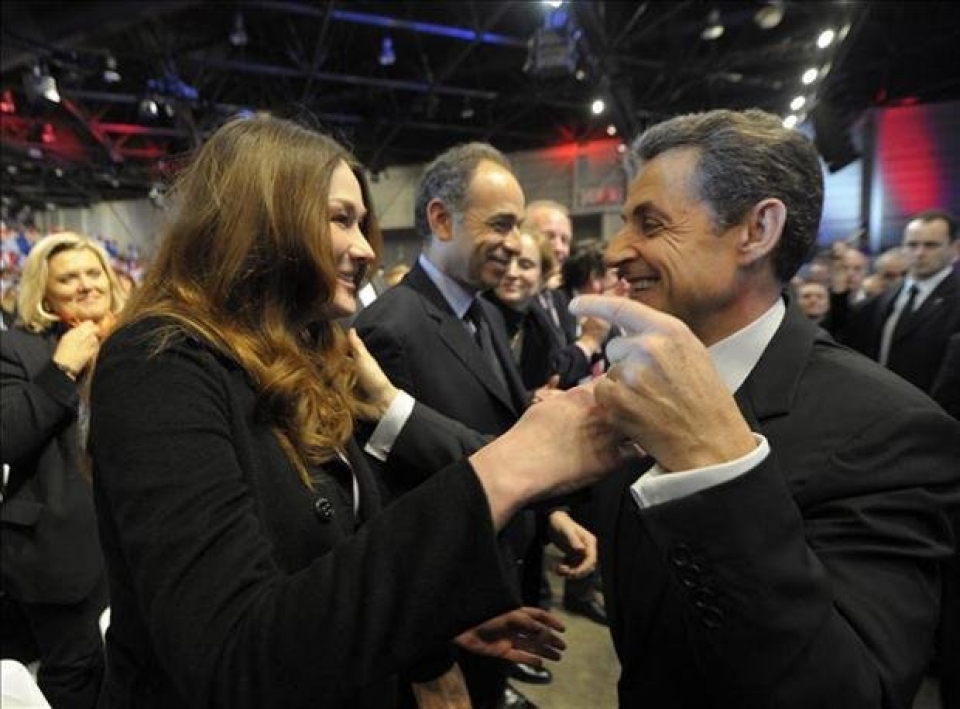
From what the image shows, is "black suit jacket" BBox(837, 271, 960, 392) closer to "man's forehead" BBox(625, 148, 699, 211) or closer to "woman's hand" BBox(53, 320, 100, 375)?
"man's forehead" BBox(625, 148, 699, 211)

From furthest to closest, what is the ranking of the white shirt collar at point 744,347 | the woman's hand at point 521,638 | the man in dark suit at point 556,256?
the man in dark suit at point 556,256, the woman's hand at point 521,638, the white shirt collar at point 744,347

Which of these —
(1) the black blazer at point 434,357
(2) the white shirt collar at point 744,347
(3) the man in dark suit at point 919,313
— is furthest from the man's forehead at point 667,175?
(3) the man in dark suit at point 919,313

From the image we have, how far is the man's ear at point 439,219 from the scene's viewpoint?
236 cm

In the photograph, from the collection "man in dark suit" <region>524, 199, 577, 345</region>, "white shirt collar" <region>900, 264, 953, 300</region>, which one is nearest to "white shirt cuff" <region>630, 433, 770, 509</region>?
"man in dark suit" <region>524, 199, 577, 345</region>

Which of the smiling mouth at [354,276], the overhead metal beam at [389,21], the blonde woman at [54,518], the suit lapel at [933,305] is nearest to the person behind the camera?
the smiling mouth at [354,276]

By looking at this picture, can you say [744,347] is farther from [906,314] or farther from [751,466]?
[906,314]

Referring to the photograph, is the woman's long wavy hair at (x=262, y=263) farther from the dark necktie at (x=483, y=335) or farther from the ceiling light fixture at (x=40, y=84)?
the ceiling light fixture at (x=40, y=84)

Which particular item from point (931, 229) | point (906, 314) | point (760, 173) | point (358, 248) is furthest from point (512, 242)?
point (931, 229)

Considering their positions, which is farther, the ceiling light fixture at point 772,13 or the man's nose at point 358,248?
the ceiling light fixture at point 772,13

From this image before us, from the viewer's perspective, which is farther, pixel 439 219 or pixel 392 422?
pixel 439 219

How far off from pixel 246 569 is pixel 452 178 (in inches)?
72.1

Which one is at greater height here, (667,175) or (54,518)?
(667,175)

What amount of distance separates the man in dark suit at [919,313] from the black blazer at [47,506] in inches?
151

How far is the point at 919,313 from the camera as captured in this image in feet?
12.4
